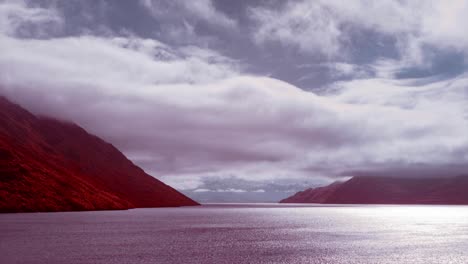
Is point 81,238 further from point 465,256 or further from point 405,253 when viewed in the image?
point 465,256

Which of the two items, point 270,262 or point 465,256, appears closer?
point 270,262

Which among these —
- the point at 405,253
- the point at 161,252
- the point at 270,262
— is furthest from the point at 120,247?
the point at 405,253

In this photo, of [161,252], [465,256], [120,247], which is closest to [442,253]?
[465,256]

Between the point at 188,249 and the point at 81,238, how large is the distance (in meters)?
29.9

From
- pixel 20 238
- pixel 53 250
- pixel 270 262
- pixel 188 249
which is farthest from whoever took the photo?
pixel 20 238

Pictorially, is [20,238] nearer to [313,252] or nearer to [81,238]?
[81,238]

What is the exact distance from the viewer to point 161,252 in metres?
77.6

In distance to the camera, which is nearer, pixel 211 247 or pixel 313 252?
pixel 313 252

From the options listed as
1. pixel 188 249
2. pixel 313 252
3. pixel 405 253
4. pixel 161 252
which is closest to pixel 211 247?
Result: pixel 188 249

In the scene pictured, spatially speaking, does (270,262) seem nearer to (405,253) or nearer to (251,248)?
(251,248)

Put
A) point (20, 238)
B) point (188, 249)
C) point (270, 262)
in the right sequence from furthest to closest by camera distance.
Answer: point (20, 238) → point (188, 249) → point (270, 262)

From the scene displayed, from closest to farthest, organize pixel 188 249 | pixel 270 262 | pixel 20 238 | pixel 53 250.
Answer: pixel 270 262, pixel 53 250, pixel 188 249, pixel 20 238

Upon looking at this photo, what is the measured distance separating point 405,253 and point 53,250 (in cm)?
6208

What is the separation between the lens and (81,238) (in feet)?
325
